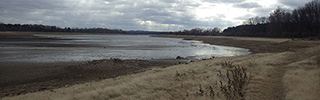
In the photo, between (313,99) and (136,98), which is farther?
(136,98)

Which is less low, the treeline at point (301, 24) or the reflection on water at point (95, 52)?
the treeline at point (301, 24)

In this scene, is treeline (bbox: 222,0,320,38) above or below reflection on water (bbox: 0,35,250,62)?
above

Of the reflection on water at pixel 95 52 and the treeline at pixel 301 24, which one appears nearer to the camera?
the reflection on water at pixel 95 52

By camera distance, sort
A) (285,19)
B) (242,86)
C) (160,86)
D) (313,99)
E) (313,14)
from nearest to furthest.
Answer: (313,99)
(242,86)
(160,86)
(313,14)
(285,19)

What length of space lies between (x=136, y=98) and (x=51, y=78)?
8417 mm

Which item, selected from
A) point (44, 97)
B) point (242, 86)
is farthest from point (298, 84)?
point (44, 97)

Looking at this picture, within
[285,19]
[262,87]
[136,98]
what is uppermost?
[285,19]

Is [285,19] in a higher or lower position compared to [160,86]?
higher

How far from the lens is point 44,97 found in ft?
27.1

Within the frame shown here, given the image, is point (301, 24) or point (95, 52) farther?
point (301, 24)

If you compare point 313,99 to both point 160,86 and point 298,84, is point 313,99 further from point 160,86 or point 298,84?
point 160,86

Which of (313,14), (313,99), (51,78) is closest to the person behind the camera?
(313,99)

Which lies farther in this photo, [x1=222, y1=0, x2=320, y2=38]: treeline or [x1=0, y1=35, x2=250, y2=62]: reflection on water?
[x1=222, y1=0, x2=320, y2=38]: treeline

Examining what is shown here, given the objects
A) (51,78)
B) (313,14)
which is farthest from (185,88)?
(313,14)
